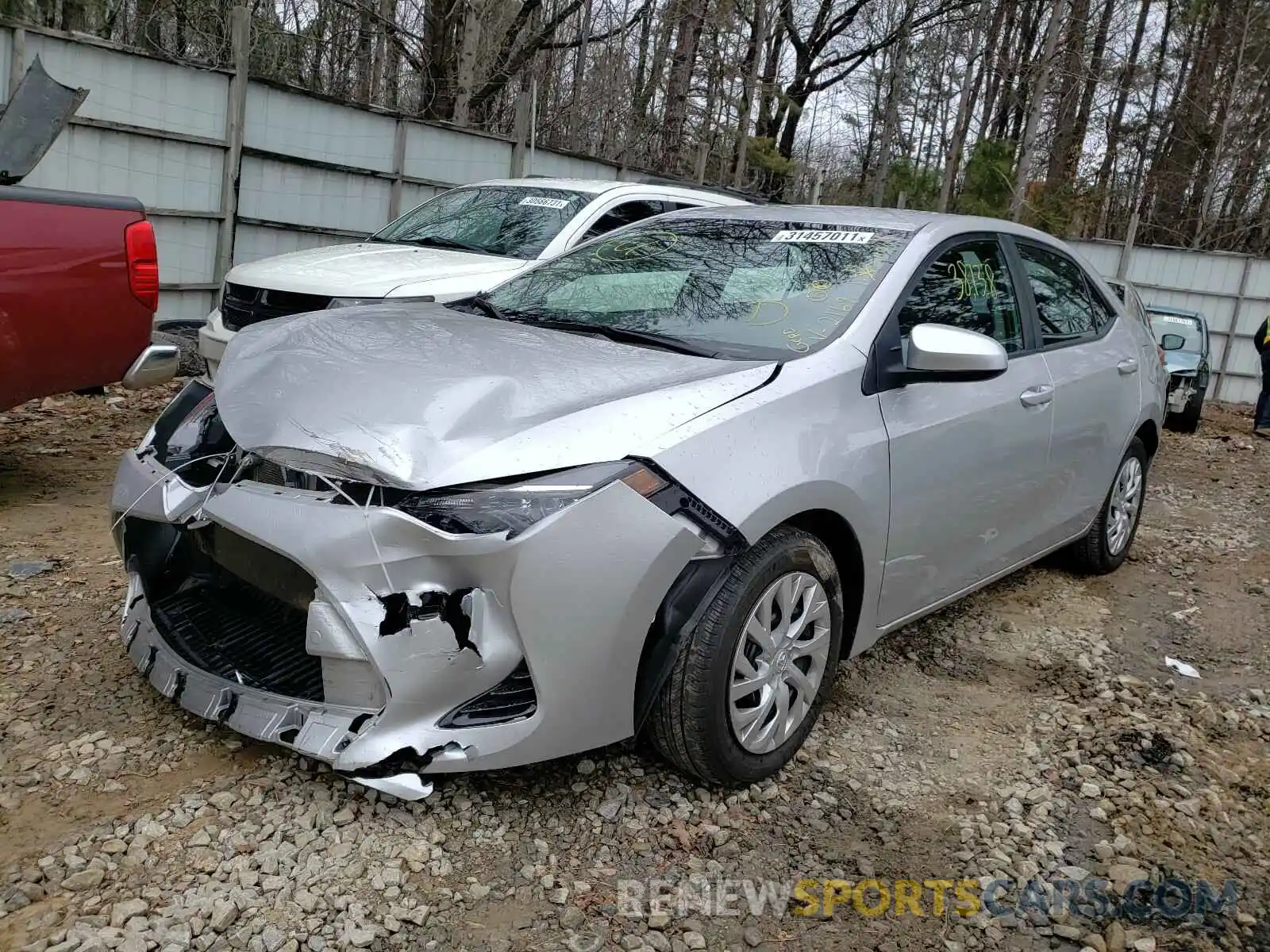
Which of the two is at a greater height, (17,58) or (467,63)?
(467,63)

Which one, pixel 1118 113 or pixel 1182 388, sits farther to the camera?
pixel 1118 113

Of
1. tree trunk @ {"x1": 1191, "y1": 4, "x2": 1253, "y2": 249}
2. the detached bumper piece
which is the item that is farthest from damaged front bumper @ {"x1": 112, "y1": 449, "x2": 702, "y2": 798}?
tree trunk @ {"x1": 1191, "y1": 4, "x2": 1253, "y2": 249}

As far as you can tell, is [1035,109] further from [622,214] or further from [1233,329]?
[622,214]

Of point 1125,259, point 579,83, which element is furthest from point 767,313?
point 579,83

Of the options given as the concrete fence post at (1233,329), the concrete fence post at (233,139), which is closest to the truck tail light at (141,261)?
the concrete fence post at (233,139)

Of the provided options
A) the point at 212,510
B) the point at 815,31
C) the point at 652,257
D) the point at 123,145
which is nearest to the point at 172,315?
the point at 123,145

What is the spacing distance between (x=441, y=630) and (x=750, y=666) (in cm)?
84

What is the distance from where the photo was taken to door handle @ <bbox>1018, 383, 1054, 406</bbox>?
3730 millimetres

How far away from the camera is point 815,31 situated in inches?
994

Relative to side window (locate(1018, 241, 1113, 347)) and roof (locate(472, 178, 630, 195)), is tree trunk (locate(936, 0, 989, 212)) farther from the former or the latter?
side window (locate(1018, 241, 1113, 347))

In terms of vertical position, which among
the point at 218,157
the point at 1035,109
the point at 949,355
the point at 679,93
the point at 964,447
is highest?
the point at 1035,109

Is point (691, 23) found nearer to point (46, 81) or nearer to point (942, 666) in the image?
point (46, 81)

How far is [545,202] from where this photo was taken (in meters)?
7.36

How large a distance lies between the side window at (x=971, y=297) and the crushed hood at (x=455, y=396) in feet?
2.69
